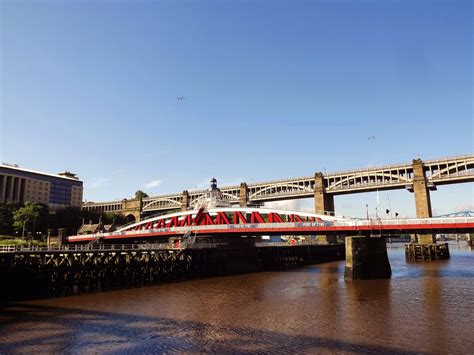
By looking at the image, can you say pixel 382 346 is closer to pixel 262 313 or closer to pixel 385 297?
pixel 262 313

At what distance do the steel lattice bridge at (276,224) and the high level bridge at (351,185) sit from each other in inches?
402

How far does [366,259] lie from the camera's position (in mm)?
54000

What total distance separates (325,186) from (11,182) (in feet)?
507

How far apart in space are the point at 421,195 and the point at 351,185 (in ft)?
69.5

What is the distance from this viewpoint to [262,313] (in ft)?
105

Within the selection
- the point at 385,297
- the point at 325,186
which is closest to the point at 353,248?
the point at 385,297

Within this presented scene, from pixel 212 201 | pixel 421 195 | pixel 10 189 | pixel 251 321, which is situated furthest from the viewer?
pixel 10 189

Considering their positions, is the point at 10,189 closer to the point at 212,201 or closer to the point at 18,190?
the point at 18,190

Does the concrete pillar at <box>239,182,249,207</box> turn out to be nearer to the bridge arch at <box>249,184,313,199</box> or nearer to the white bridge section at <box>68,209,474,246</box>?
the bridge arch at <box>249,184,313,199</box>

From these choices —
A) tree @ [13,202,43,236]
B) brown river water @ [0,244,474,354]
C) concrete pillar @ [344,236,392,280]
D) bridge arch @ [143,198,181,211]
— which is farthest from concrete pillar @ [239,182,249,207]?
brown river water @ [0,244,474,354]

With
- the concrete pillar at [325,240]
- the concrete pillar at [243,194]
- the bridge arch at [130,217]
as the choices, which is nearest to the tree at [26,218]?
the bridge arch at [130,217]

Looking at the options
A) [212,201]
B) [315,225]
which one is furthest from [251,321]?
[212,201]

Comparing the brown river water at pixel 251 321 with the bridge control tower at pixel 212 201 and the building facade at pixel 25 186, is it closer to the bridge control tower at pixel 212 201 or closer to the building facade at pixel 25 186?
the bridge control tower at pixel 212 201

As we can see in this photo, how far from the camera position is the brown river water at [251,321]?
22578 millimetres
